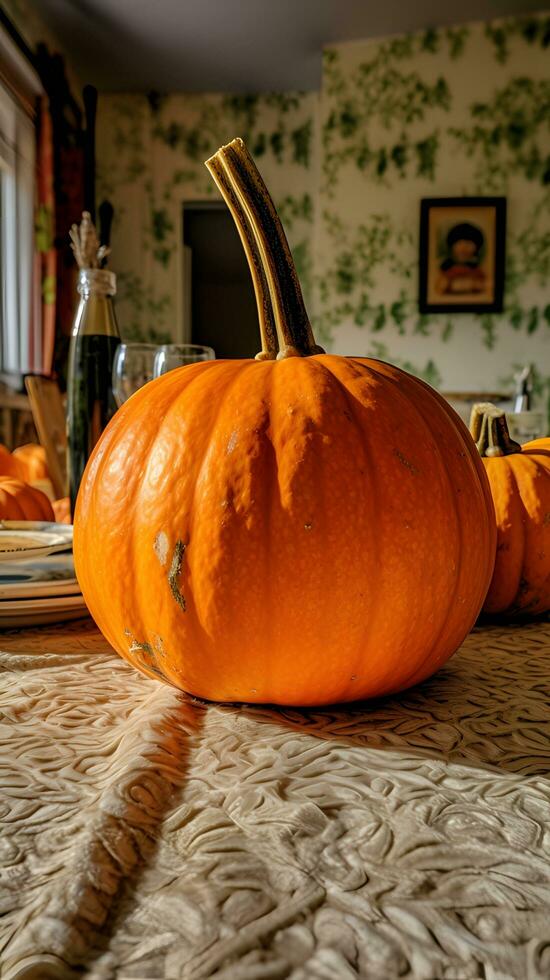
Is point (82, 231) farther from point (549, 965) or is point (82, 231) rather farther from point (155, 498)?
point (549, 965)

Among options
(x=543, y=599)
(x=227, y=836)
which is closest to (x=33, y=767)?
(x=227, y=836)

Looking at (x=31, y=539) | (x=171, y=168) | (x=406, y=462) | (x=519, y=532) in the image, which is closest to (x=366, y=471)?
(x=406, y=462)

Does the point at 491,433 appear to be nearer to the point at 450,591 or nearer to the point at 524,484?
the point at 524,484

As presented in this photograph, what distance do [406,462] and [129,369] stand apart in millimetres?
732

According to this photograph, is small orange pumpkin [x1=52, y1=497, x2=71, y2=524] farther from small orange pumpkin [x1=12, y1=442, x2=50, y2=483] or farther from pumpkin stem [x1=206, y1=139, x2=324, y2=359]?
pumpkin stem [x1=206, y1=139, x2=324, y2=359]

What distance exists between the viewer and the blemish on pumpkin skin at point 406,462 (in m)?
0.46

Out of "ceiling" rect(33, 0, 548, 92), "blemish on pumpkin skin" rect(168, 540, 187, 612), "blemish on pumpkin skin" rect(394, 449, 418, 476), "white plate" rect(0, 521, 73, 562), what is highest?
"ceiling" rect(33, 0, 548, 92)

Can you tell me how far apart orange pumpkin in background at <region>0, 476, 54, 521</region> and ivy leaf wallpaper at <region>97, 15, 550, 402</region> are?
3390 mm

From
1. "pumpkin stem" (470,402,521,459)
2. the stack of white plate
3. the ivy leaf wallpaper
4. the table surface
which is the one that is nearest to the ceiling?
the ivy leaf wallpaper

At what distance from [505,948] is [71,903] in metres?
0.15

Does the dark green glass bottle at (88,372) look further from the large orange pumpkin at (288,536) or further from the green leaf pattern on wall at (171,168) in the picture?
the green leaf pattern on wall at (171,168)

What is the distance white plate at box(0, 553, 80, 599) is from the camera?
64cm

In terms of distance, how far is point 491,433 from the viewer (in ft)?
2.60

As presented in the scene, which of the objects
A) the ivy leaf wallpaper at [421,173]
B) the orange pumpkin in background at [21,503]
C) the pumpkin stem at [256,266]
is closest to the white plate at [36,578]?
the pumpkin stem at [256,266]
